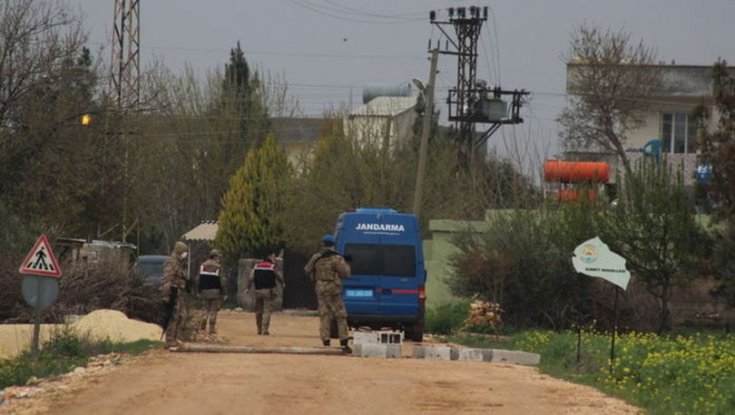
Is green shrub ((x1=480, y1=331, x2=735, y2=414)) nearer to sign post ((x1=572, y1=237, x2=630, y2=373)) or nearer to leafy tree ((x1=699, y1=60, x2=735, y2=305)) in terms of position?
sign post ((x1=572, y1=237, x2=630, y2=373))

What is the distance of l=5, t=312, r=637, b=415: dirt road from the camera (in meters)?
15.8

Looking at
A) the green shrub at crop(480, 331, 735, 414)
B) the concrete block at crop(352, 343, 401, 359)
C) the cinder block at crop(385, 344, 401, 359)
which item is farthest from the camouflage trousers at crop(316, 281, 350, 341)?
the green shrub at crop(480, 331, 735, 414)

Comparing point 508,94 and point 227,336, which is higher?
point 508,94

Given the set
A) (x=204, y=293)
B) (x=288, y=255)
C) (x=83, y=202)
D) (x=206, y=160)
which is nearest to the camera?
(x=204, y=293)

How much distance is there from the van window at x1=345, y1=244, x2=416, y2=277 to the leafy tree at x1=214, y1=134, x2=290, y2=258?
23.7 metres

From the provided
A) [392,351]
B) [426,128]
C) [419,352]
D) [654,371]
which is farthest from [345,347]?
[426,128]

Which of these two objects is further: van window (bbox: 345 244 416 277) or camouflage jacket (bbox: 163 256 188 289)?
van window (bbox: 345 244 416 277)

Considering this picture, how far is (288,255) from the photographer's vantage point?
54.1 meters

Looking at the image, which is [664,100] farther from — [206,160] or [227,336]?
[227,336]

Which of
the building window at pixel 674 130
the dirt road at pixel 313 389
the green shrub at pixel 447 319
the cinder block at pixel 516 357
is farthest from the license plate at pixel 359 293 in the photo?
the building window at pixel 674 130

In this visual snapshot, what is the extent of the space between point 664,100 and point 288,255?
1809 centimetres

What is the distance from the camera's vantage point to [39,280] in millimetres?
21078

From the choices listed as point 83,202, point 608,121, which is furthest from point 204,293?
point 608,121

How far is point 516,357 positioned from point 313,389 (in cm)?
767
